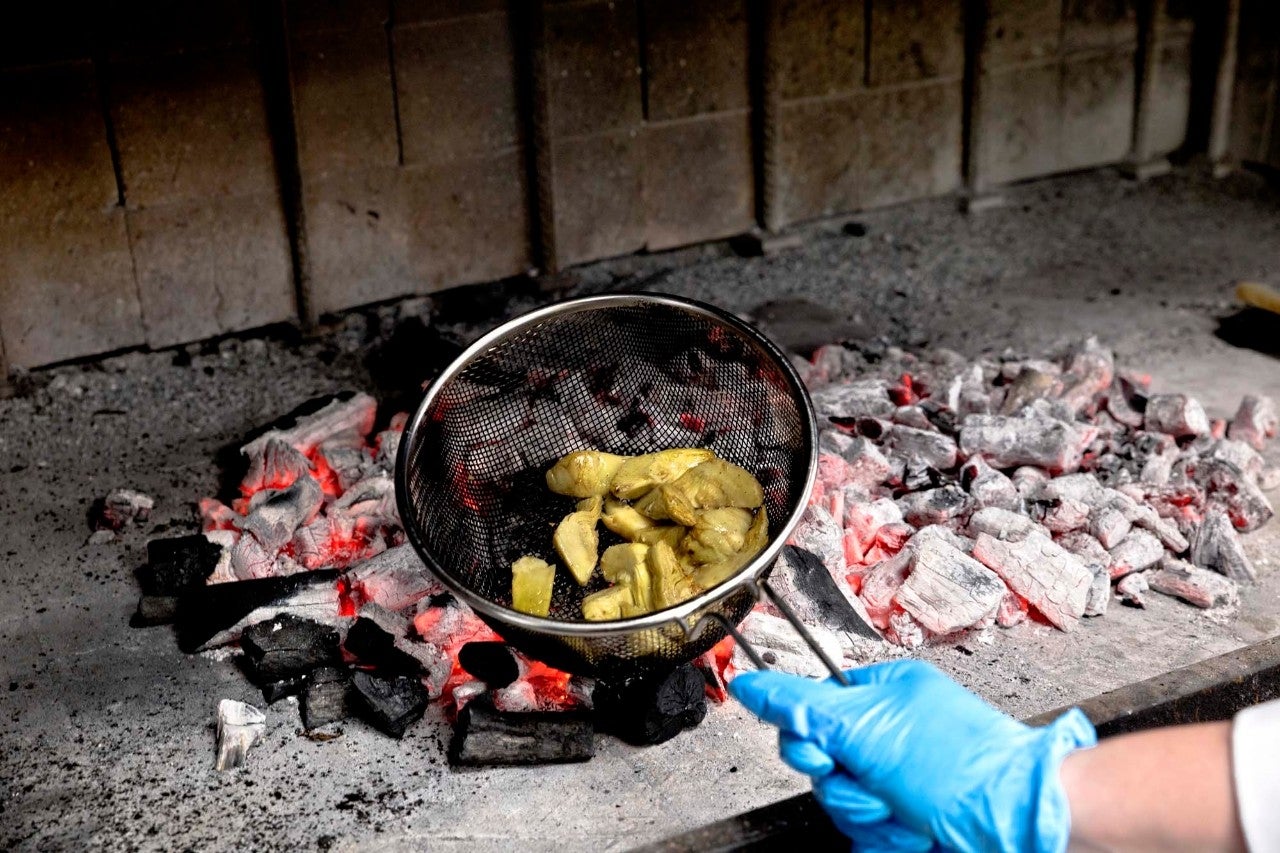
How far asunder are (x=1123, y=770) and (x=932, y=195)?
18.1 ft

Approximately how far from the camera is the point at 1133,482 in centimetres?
426

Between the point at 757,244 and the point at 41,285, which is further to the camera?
the point at 757,244

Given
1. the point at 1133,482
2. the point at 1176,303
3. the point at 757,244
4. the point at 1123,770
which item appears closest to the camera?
the point at 1123,770

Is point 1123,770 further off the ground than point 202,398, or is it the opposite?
point 1123,770

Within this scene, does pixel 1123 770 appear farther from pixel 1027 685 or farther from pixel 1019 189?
pixel 1019 189

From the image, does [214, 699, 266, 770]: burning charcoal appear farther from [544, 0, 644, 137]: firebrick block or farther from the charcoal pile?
[544, 0, 644, 137]: firebrick block

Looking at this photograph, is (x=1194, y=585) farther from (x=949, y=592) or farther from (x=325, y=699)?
(x=325, y=699)

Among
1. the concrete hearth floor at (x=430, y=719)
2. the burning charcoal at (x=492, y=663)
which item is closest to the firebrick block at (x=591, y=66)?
the concrete hearth floor at (x=430, y=719)

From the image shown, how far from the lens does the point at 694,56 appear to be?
20.3 ft

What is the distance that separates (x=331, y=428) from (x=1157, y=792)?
3234 millimetres

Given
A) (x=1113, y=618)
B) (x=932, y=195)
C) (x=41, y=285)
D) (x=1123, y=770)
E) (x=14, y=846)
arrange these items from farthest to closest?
1. (x=932, y=195)
2. (x=41, y=285)
3. (x=1113, y=618)
4. (x=14, y=846)
5. (x=1123, y=770)

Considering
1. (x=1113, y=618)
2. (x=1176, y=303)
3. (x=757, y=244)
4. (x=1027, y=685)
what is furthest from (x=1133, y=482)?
(x=757, y=244)

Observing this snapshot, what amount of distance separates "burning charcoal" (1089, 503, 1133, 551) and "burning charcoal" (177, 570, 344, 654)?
218 centimetres

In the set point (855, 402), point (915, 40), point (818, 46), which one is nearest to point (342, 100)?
point (818, 46)
